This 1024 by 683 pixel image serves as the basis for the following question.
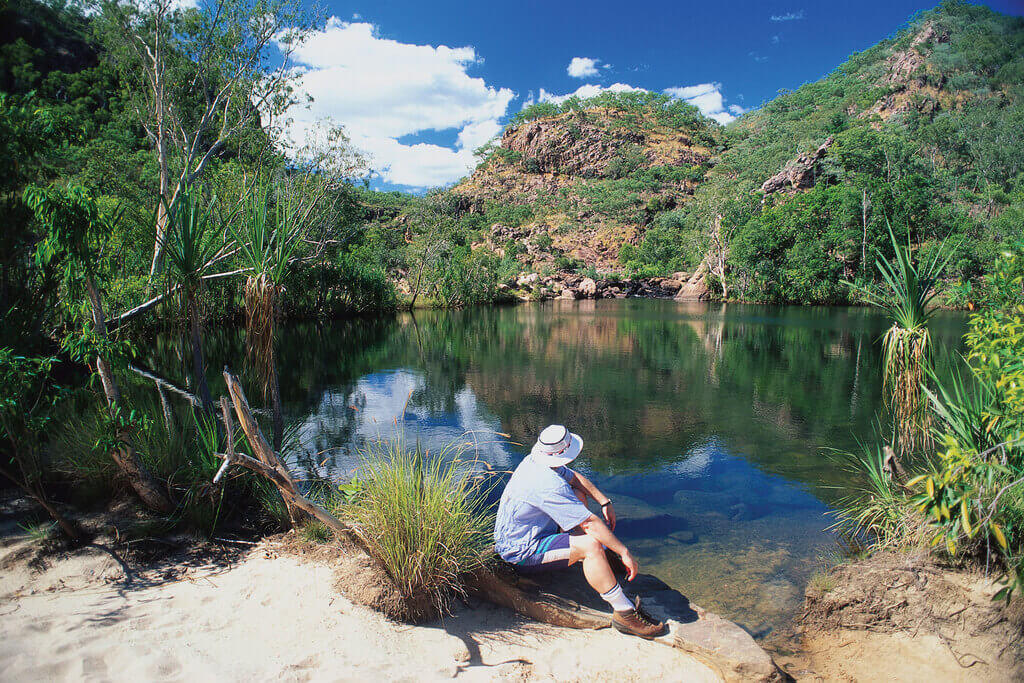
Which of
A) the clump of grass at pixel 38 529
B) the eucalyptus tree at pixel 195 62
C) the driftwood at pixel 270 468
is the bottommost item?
the clump of grass at pixel 38 529

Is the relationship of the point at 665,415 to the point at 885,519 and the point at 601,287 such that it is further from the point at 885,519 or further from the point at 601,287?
the point at 601,287

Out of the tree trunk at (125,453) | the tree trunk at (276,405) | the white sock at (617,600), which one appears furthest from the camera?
the tree trunk at (276,405)

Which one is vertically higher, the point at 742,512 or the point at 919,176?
the point at 919,176

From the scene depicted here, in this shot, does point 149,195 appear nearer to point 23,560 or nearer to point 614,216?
point 23,560

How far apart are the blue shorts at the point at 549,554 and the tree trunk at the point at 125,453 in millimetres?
3315

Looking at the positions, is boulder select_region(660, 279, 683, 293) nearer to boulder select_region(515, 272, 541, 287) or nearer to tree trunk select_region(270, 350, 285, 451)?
boulder select_region(515, 272, 541, 287)

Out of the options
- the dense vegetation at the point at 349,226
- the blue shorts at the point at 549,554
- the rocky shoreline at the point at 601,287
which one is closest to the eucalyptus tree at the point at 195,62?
the dense vegetation at the point at 349,226

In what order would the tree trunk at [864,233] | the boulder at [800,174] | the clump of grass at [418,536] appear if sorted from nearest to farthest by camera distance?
the clump of grass at [418,536]
the tree trunk at [864,233]
the boulder at [800,174]

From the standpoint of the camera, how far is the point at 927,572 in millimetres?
4219

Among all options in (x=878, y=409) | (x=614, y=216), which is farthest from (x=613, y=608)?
(x=614, y=216)

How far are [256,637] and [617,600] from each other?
245cm

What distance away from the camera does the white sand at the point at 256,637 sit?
3.09 metres

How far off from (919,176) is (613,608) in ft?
191

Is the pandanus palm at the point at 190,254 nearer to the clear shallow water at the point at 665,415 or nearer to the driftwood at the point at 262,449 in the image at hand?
the driftwood at the point at 262,449
